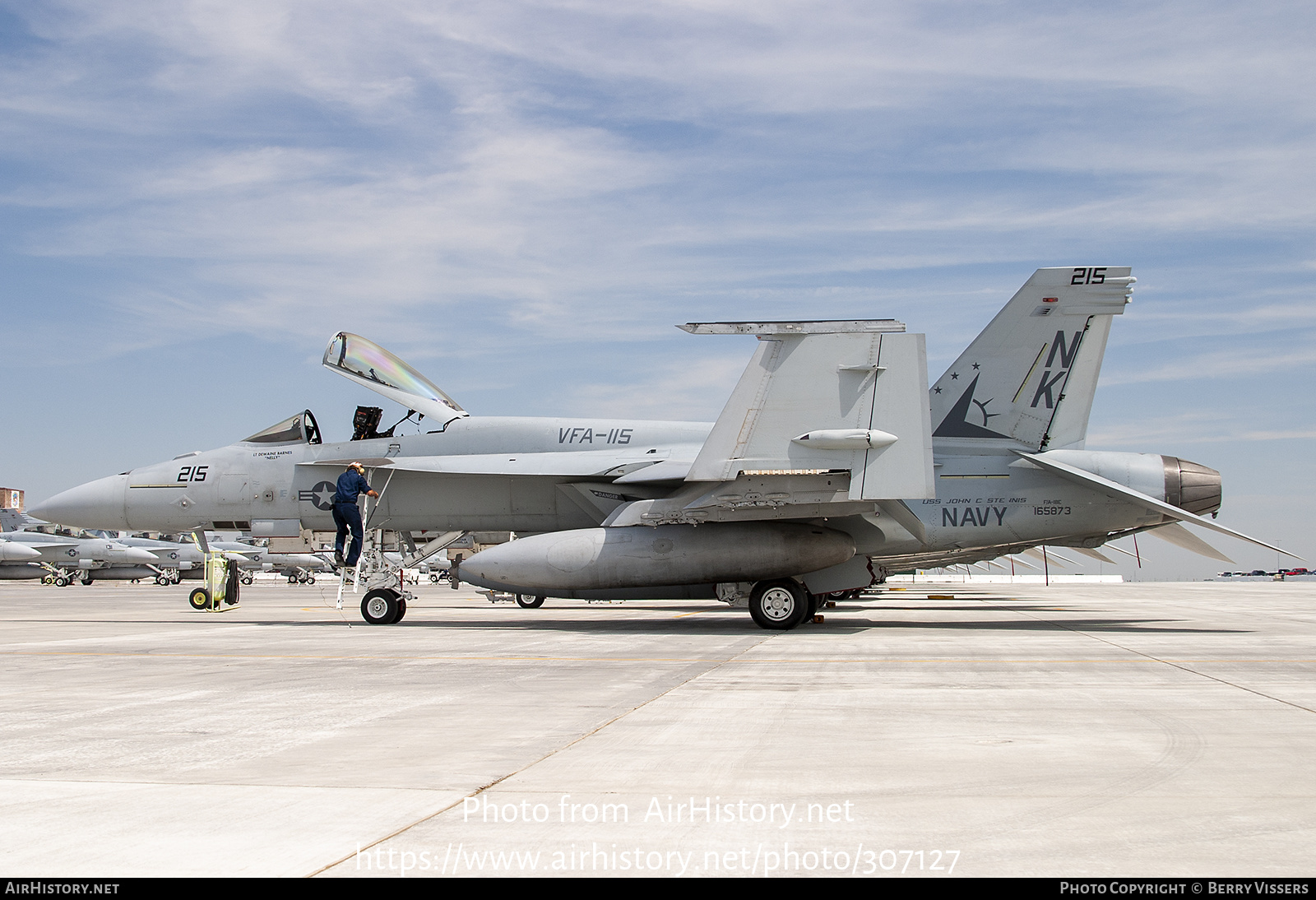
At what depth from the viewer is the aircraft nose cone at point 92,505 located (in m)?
16.0

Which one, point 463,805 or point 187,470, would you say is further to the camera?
point 187,470

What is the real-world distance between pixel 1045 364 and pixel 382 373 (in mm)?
9959

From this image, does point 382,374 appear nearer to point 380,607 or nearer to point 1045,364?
point 380,607

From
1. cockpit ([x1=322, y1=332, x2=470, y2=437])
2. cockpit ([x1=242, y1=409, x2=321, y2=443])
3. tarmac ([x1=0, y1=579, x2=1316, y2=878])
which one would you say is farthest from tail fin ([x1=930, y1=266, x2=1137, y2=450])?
cockpit ([x1=242, y1=409, x2=321, y2=443])

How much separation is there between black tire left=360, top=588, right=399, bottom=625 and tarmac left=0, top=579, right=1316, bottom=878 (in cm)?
458

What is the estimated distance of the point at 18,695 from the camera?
7.07m

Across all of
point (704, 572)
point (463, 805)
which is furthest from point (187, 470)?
point (463, 805)

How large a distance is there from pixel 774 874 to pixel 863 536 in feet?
38.3

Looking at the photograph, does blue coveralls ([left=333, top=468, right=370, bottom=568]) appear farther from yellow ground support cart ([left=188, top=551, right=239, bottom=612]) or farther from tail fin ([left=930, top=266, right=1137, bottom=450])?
tail fin ([left=930, top=266, right=1137, bottom=450])

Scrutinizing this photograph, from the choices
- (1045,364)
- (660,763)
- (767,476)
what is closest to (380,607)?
(767,476)

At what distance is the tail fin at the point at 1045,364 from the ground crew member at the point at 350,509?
8.51m
